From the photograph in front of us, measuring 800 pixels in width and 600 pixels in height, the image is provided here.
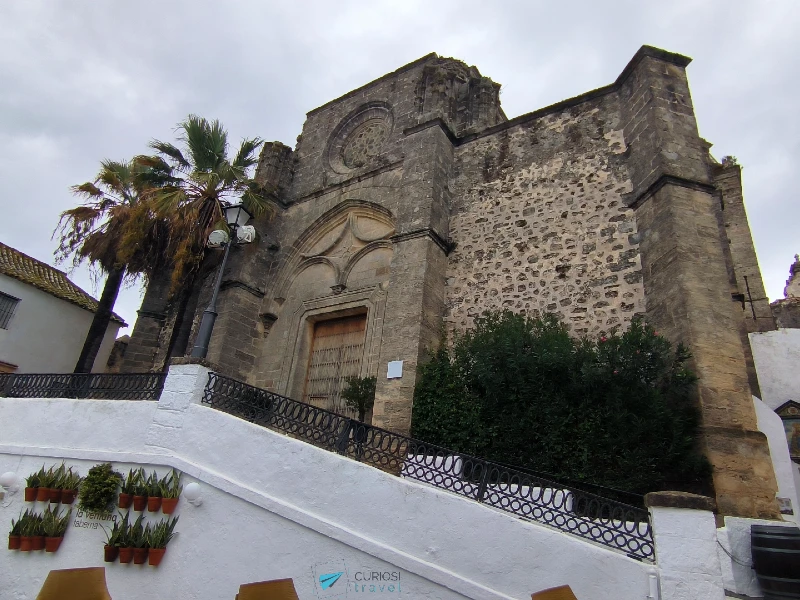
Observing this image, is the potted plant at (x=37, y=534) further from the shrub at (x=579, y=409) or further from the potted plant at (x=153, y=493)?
the shrub at (x=579, y=409)

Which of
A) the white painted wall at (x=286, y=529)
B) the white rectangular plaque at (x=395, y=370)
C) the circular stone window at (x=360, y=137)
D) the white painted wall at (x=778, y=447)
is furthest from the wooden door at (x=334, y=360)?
the white painted wall at (x=778, y=447)

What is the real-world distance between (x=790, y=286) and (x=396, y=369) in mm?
19410

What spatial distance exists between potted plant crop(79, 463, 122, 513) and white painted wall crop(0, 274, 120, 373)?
9139 millimetres

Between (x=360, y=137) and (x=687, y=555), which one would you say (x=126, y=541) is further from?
(x=360, y=137)

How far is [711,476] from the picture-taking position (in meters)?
5.85

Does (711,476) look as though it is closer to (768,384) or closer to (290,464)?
(290,464)

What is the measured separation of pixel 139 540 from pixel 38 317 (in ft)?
35.5

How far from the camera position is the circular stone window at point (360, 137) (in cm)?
1216

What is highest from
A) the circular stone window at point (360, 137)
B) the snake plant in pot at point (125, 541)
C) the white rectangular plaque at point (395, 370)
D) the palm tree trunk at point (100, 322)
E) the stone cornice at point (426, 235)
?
the circular stone window at point (360, 137)

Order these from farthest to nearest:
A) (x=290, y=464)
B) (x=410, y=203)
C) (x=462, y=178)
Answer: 1. (x=462, y=178)
2. (x=410, y=203)
3. (x=290, y=464)

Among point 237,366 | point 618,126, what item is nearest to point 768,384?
point 618,126

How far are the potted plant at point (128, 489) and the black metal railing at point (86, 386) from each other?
1056 mm

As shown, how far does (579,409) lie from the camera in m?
6.44
